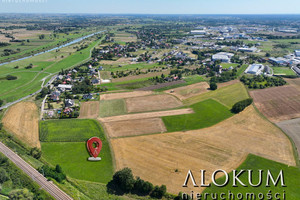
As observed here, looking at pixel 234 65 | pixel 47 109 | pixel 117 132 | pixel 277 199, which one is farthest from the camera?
pixel 234 65

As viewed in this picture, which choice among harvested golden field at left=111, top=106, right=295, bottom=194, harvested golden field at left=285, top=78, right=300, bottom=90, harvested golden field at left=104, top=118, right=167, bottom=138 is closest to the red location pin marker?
harvested golden field at left=111, top=106, right=295, bottom=194

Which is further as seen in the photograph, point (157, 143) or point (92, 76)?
point (92, 76)

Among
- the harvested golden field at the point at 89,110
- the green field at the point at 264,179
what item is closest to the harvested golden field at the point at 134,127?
the harvested golden field at the point at 89,110

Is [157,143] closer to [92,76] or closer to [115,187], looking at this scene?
[115,187]

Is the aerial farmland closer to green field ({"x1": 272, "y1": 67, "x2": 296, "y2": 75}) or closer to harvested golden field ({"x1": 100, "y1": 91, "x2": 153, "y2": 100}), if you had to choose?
harvested golden field ({"x1": 100, "y1": 91, "x2": 153, "y2": 100})

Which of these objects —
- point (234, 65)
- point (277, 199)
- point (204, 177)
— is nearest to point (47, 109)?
point (204, 177)

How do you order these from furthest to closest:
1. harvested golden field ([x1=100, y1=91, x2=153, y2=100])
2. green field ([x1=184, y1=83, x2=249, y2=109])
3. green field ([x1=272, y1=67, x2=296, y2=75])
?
green field ([x1=272, y1=67, x2=296, y2=75]) < harvested golden field ([x1=100, y1=91, x2=153, y2=100]) < green field ([x1=184, y1=83, x2=249, y2=109])

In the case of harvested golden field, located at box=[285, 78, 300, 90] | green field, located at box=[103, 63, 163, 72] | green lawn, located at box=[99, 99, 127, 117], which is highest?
green field, located at box=[103, 63, 163, 72]
